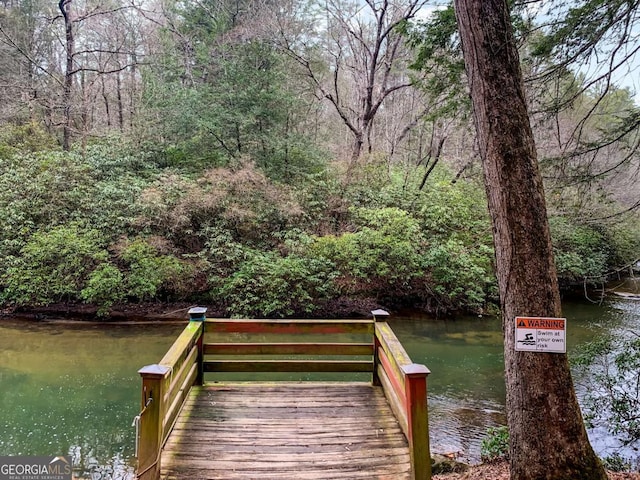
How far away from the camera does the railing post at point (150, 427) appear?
2666 mm

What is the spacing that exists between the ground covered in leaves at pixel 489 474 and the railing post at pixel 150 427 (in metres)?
2.55

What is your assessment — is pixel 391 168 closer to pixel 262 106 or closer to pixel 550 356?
pixel 262 106

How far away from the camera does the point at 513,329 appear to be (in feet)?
9.05

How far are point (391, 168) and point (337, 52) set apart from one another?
16.6ft

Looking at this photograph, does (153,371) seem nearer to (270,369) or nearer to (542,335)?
(270,369)

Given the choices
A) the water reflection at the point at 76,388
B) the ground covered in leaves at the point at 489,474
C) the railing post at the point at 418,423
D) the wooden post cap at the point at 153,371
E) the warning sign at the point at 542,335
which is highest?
the warning sign at the point at 542,335

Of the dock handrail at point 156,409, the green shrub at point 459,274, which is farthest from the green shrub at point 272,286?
the dock handrail at point 156,409

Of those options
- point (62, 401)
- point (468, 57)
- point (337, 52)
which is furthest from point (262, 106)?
point (468, 57)

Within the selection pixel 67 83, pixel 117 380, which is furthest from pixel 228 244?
pixel 67 83

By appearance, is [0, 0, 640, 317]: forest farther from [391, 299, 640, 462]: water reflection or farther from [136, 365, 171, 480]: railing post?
[136, 365, 171, 480]: railing post

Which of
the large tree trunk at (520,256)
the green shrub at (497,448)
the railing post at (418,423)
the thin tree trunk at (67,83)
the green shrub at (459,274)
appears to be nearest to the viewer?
the large tree trunk at (520,256)

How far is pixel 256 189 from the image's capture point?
452 inches

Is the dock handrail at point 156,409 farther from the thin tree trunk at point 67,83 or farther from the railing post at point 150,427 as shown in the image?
the thin tree trunk at point 67,83

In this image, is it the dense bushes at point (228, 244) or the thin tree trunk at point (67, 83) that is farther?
the thin tree trunk at point (67, 83)
